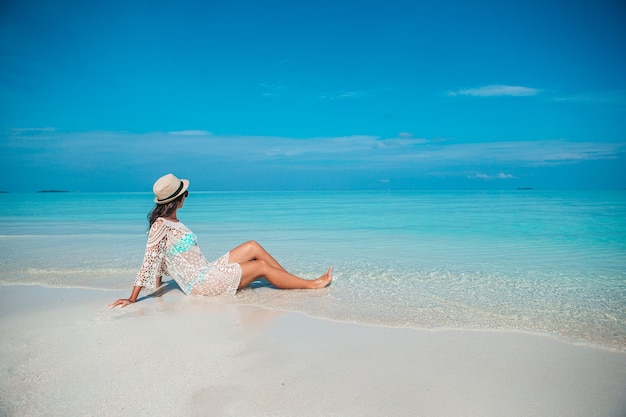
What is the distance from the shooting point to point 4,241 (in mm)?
10711

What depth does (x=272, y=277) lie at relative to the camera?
18.4ft

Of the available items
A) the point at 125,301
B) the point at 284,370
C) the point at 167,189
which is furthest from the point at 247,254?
the point at 284,370

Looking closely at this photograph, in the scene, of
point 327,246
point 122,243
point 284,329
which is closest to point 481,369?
point 284,329

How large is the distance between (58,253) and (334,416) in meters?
8.38

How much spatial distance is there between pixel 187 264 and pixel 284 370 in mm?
2589

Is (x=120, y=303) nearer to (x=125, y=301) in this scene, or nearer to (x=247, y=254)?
(x=125, y=301)

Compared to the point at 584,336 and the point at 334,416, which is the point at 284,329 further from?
the point at 584,336

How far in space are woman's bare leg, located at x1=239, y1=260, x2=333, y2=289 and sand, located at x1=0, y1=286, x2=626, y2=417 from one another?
1.00m

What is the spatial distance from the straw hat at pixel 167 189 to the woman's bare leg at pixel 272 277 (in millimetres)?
1234

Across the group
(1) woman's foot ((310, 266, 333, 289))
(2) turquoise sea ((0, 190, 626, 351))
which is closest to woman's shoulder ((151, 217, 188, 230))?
(2) turquoise sea ((0, 190, 626, 351))

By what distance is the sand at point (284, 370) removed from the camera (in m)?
2.66

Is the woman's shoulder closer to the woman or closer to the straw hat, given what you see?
the woman

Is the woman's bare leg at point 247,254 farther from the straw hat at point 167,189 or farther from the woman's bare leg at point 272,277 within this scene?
the straw hat at point 167,189

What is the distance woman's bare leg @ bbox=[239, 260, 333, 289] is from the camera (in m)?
5.46
